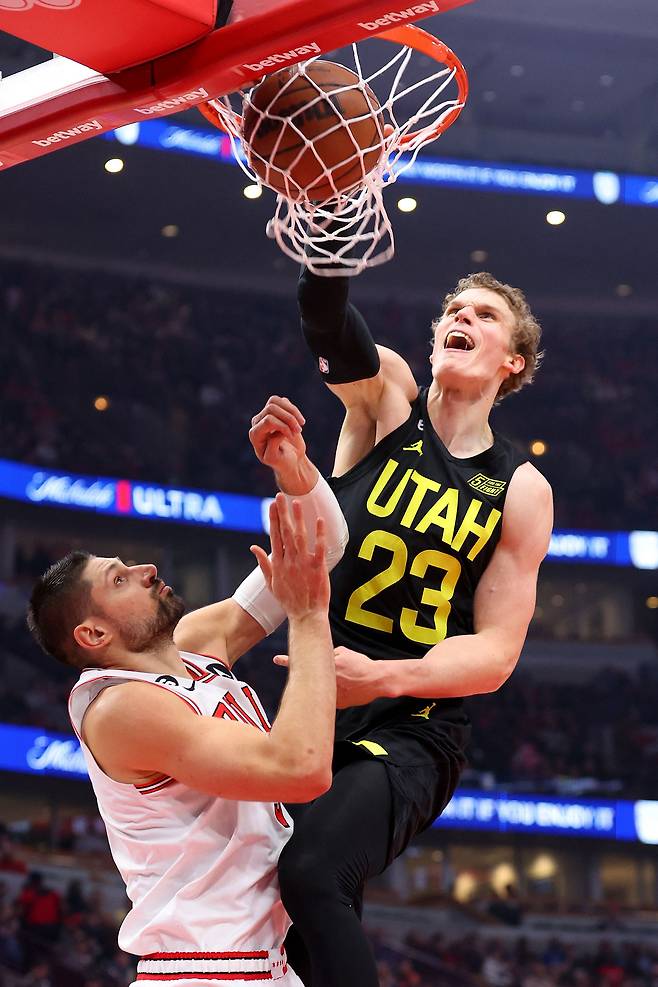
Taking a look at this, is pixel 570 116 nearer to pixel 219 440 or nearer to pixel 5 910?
pixel 219 440

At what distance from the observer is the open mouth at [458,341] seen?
12.8 ft

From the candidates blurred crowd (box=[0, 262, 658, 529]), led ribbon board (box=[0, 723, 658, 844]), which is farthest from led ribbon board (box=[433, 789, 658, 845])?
blurred crowd (box=[0, 262, 658, 529])

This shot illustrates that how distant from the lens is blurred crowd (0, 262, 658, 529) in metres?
17.9

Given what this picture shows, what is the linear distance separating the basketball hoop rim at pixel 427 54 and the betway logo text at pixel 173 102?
221 mm

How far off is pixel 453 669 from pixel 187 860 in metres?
0.84

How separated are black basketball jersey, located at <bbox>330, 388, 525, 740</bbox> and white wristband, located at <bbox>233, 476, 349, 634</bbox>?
12 cm

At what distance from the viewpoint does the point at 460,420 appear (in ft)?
12.9

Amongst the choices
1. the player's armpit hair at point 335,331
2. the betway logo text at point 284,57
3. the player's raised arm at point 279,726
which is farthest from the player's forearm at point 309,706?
the betway logo text at point 284,57

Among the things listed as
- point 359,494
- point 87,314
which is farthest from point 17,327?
point 359,494

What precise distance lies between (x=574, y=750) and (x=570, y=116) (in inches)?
420

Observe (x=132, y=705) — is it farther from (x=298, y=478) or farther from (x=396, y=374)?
(x=396, y=374)

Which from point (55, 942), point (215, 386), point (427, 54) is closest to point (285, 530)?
point (427, 54)

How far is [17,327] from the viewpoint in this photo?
18.1m

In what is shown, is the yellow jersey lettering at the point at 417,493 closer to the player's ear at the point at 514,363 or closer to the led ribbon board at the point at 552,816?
the player's ear at the point at 514,363
